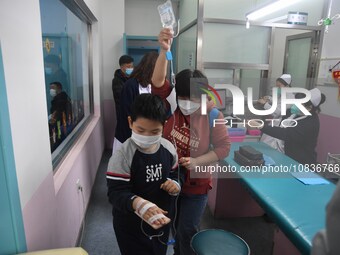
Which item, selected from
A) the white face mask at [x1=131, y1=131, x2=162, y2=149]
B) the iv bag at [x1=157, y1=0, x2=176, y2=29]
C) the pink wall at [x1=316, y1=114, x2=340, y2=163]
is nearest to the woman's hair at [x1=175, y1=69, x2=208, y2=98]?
the iv bag at [x1=157, y1=0, x2=176, y2=29]

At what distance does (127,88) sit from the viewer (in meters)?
1.92

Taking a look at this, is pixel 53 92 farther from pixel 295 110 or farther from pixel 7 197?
pixel 295 110

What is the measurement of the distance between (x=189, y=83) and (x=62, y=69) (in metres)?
1.42

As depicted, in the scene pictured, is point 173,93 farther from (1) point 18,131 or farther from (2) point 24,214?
(2) point 24,214

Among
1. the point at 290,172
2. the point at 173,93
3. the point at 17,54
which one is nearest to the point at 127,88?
the point at 173,93

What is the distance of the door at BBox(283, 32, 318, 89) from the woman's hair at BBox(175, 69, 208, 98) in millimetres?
2661

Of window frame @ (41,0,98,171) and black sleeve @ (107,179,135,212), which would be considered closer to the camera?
black sleeve @ (107,179,135,212)

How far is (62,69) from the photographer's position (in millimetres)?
2258

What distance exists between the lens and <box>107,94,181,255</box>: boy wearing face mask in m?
1.04

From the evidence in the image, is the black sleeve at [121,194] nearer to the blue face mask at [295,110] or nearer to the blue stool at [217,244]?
the blue stool at [217,244]

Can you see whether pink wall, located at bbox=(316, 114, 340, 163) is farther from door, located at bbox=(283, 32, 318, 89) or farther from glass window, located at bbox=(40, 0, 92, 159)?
glass window, located at bbox=(40, 0, 92, 159)

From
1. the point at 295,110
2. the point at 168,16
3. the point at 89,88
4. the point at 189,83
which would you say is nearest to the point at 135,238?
the point at 189,83

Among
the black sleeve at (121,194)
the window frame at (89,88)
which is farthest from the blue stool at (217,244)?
the window frame at (89,88)

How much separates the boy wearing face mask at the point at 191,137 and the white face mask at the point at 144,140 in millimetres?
267
